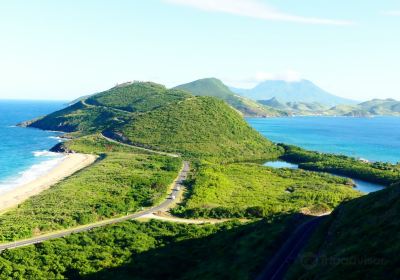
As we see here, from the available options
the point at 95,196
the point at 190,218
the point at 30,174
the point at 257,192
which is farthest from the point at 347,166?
the point at 30,174

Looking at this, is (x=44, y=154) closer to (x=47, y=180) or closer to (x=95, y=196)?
(x=47, y=180)

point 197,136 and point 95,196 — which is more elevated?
point 197,136

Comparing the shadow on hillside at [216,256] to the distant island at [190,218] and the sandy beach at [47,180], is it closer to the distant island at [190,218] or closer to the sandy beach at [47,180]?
the distant island at [190,218]

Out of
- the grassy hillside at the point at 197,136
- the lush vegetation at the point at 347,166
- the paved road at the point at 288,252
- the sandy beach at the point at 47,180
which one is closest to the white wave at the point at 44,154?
the sandy beach at the point at 47,180

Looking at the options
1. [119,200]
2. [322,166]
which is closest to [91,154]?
[119,200]
